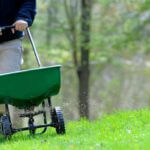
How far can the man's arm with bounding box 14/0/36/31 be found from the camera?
24.3ft

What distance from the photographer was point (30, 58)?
21.2 metres

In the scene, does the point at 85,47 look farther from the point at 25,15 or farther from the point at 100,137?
the point at 100,137

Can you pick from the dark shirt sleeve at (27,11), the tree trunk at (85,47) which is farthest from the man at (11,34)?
the tree trunk at (85,47)

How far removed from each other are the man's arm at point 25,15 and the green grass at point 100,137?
4.24ft

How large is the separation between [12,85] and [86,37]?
10.4 meters

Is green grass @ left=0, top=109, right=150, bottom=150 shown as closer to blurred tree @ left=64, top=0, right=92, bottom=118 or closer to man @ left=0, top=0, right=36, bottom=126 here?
man @ left=0, top=0, right=36, bottom=126

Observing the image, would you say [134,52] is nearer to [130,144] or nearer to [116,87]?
[116,87]

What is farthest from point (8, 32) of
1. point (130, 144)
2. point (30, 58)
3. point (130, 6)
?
point (30, 58)

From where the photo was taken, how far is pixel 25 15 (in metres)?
7.60

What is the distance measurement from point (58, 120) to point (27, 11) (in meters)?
1.38

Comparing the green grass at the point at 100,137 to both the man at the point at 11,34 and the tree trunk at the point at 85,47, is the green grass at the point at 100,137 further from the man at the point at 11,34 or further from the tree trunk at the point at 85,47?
the tree trunk at the point at 85,47

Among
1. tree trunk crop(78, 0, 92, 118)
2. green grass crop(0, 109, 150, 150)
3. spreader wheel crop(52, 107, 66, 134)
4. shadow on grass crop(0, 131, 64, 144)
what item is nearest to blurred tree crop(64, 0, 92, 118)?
tree trunk crop(78, 0, 92, 118)

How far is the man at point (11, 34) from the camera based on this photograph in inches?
305

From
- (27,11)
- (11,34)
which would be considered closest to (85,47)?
(11,34)
